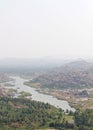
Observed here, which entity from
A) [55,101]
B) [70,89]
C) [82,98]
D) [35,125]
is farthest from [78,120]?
[70,89]

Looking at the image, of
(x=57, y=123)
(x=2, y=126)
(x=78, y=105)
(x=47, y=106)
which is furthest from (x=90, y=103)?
(x=2, y=126)

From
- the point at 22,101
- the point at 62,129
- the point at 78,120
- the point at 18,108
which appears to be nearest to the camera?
the point at 62,129

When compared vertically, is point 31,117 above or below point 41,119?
above

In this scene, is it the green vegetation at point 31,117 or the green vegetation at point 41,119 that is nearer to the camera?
the green vegetation at point 41,119

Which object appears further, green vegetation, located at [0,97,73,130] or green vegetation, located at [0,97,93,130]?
green vegetation, located at [0,97,73,130]

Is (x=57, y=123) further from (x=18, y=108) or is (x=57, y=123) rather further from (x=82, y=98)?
(x=82, y=98)

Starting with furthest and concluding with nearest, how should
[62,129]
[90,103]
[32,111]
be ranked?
[90,103]
[32,111]
[62,129]

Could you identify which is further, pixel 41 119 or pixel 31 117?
pixel 31 117

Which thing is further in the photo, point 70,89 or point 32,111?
point 70,89

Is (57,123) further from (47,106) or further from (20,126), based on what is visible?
(47,106)
